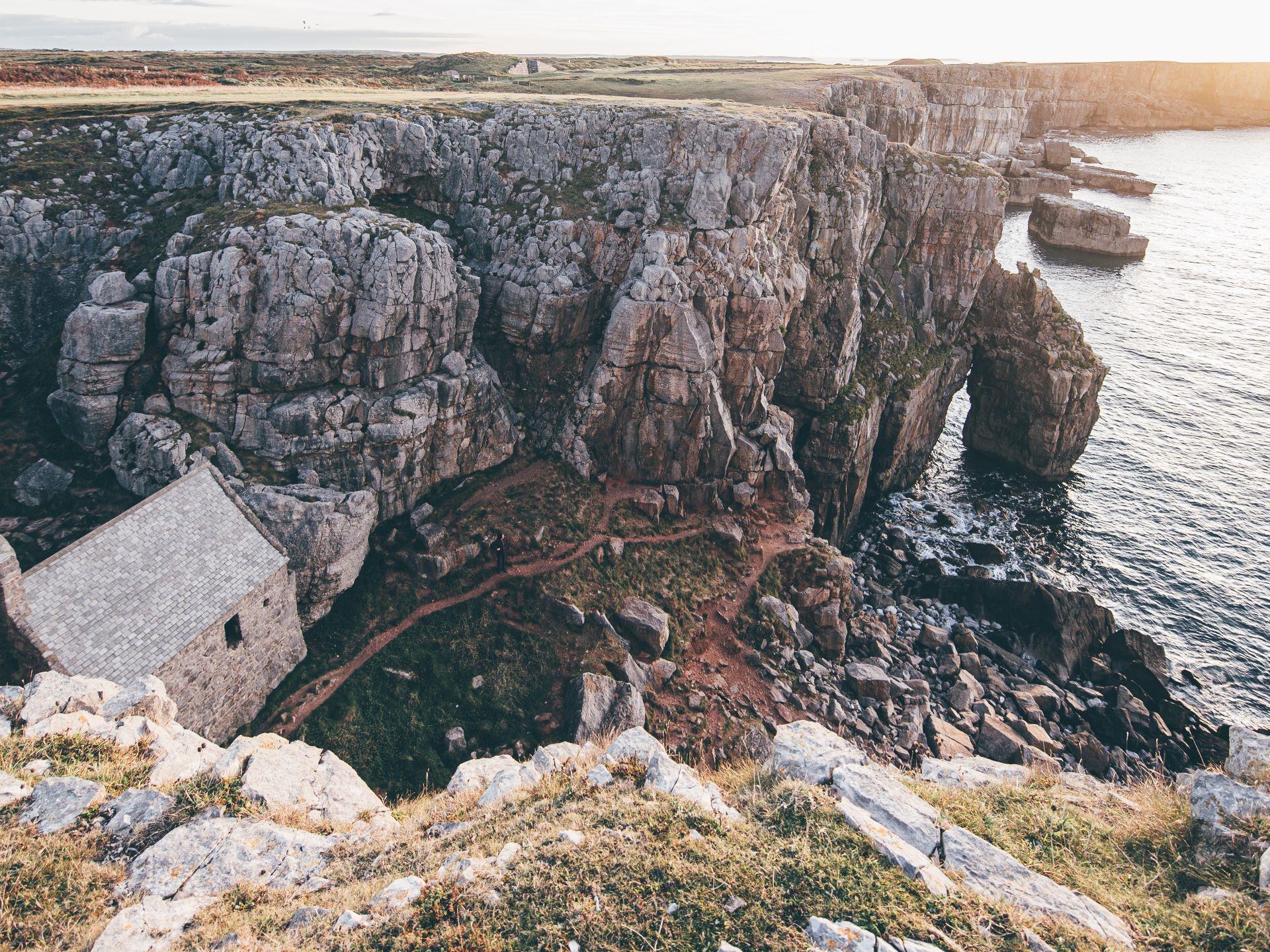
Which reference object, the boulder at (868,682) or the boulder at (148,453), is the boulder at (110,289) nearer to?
the boulder at (148,453)

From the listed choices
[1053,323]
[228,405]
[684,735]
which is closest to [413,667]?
[684,735]

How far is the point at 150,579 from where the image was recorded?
1041 inches

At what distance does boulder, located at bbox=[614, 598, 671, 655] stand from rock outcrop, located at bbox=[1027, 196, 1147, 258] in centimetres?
10704

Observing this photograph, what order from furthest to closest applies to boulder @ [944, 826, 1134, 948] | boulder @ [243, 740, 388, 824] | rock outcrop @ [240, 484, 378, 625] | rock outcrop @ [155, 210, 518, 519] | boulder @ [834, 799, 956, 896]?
rock outcrop @ [155, 210, 518, 519]
rock outcrop @ [240, 484, 378, 625]
boulder @ [243, 740, 388, 824]
boulder @ [834, 799, 956, 896]
boulder @ [944, 826, 1134, 948]

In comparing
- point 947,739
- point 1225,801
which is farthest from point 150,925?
point 947,739

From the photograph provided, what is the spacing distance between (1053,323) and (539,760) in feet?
199

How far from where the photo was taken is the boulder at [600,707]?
1241 inches

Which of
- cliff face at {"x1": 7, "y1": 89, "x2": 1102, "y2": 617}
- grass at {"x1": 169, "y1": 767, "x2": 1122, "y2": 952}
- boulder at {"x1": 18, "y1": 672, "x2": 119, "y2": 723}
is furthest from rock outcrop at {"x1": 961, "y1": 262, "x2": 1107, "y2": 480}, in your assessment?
boulder at {"x1": 18, "y1": 672, "x2": 119, "y2": 723}

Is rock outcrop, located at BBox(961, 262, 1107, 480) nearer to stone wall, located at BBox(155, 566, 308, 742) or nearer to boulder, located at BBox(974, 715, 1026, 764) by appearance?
boulder, located at BBox(974, 715, 1026, 764)

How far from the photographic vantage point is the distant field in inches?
1914

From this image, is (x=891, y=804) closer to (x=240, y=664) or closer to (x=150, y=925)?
(x=150, y=925)

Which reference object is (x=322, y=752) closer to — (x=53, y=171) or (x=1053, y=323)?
(x=53, y=171)

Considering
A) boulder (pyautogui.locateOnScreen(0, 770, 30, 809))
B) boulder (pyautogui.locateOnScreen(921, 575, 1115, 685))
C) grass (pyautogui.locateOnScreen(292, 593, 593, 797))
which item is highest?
A: boulder (pyautogui.locateOnScreen(0, 770, 30, 809))

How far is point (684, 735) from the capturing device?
3319 centimetres
